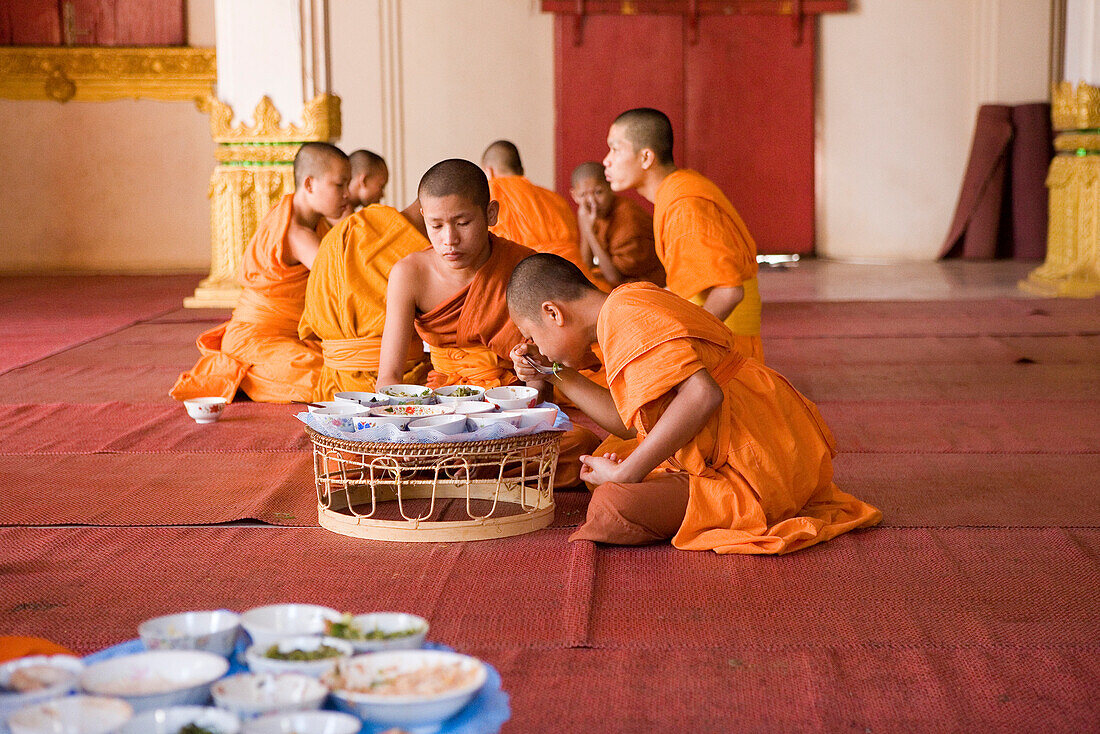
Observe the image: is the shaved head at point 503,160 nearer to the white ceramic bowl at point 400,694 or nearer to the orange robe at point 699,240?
the orange robe at point 699,240

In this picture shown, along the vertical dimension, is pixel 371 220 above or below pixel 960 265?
above

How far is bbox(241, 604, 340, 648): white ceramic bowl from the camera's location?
4.61ft

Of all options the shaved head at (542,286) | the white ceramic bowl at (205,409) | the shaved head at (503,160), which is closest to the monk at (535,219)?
the shaved head at (503,160)

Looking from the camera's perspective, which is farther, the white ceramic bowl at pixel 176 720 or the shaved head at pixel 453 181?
the shaved head at pixel 453 181

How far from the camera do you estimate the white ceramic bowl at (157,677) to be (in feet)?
4.02

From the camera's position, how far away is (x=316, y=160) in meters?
5.02

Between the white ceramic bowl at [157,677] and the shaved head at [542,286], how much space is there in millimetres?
1587

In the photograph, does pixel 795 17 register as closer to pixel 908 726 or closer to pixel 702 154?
pixel 702 154

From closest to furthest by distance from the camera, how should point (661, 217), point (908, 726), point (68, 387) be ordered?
point (908, 726) < point (661, 217) < point (68, 387)

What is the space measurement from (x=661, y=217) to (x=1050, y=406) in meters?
1.73

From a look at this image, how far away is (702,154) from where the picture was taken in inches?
442

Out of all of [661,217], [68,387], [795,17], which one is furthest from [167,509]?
[795,17]

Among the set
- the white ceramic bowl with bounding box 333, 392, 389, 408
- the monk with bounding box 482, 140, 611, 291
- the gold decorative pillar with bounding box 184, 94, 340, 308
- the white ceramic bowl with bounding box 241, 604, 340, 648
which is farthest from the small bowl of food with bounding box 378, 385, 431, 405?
the gold decorative pillar with bounding box 184, 94, 340, 308

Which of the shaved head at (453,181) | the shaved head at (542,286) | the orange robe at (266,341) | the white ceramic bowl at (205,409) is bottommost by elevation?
the white ceramic bowl at (205,409)
